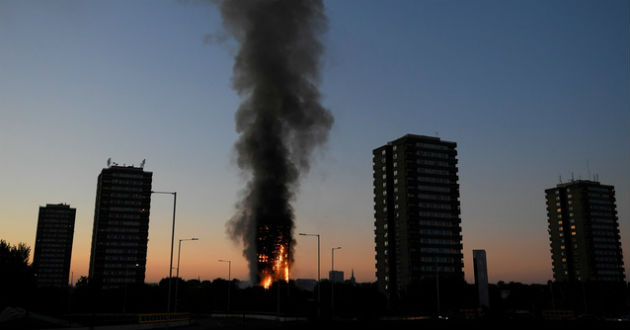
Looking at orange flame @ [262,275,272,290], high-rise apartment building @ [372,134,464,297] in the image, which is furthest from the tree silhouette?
high-rise apartment building @ [372,134,464,297]

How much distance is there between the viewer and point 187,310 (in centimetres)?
11231

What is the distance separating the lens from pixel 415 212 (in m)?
179

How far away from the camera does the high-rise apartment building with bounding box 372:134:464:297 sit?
176125mm

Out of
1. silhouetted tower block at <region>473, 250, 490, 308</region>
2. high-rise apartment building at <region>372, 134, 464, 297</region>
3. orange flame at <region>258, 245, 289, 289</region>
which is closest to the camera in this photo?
silhouetted tower block at <region>473, 250, 490, 308</region>

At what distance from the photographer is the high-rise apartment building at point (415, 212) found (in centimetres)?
17612

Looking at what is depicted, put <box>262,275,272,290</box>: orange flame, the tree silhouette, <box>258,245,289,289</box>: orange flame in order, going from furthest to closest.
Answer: <box>258,245,289,289</box>: orange flame, <box>262,275,272,290</box>: orange flame, the tree silhouette

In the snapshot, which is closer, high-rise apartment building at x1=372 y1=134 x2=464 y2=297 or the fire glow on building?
the fire glow on building

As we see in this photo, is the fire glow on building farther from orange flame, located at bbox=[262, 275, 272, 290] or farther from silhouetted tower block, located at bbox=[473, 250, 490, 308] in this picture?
silhouetted tower block, located at bbox=[473, 250, 490, 308]

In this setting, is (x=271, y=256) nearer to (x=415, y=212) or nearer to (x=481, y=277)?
(x=415, y=212)

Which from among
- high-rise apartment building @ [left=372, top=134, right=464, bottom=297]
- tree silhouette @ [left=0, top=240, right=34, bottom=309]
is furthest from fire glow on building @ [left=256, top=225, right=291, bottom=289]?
tree silhouette @ [left=0, top=240, right=34, bottom=309]

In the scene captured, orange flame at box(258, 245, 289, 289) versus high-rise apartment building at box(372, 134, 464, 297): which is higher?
high-rise apartment building at box(372, 134, 464, 297)

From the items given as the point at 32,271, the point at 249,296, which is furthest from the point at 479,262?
the point at 32,271

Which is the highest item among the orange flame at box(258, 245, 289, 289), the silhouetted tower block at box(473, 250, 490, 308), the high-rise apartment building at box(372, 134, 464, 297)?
the high-rise apartment building at box(372, 134, 464, 297)

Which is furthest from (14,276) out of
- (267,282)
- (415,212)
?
(415,212)
